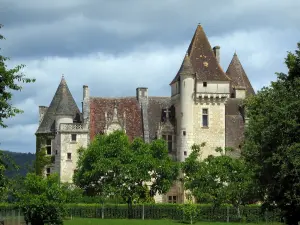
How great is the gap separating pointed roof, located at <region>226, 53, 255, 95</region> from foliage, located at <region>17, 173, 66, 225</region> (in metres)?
35.2

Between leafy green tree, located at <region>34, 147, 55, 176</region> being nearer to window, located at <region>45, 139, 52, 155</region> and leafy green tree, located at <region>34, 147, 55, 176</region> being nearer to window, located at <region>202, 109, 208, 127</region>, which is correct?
window, located at <region>45, 139, 52, 155</region>

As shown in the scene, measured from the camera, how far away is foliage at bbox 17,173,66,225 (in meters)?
40.3

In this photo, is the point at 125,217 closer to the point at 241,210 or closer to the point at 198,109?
the point at 241,210

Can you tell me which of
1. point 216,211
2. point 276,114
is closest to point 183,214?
point 216,211

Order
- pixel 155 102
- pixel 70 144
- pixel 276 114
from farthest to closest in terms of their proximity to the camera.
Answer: pixel 155 102 → pixel 70 144 → pixel 276 114

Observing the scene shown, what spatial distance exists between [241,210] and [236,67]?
24.2m

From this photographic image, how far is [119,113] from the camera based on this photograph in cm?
6812

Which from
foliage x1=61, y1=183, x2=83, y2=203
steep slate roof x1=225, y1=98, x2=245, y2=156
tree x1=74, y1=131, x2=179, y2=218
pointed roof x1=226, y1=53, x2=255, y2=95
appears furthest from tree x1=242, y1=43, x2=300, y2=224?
pointed roof x1=226, y1=53, x2=255, y2=95

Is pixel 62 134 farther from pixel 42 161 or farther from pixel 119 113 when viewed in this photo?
pixel 119 113

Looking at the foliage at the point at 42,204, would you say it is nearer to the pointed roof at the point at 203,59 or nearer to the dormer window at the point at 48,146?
the dormer window at the point at 48,146

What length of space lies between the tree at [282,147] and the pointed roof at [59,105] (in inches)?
1196

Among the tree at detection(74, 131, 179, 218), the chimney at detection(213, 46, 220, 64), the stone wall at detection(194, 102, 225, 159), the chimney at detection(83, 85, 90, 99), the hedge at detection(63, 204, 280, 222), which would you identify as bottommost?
the hedge at detection(63, 204, 280, 222)

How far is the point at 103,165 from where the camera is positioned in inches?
2190

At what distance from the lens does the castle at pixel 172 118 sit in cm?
6531
